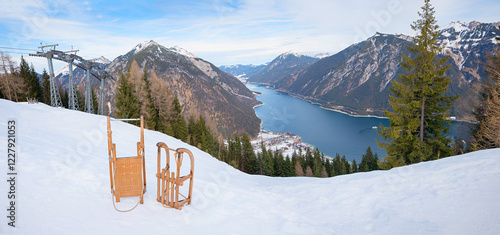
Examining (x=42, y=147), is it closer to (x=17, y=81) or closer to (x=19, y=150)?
(x=19, y=150)

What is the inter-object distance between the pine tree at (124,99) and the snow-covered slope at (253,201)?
21.4m

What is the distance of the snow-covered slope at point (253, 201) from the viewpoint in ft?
16.8

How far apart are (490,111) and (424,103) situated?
224 inches

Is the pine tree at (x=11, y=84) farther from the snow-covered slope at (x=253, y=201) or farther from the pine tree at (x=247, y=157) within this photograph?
the pine tree at (x=247, y=157)

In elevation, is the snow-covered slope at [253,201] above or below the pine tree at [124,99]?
below

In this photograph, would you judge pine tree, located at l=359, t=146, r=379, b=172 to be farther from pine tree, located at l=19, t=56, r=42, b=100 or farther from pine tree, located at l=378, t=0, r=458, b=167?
pine tree, located at l=19, t=56, r=42, b=100

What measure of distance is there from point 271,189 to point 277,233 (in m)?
3.76

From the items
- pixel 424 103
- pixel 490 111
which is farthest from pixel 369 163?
pixel 424 103

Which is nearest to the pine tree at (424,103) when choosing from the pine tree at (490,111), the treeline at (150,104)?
the pine tree at (490,111)

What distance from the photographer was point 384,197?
717 centimetres

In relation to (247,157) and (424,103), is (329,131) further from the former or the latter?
(424,103)

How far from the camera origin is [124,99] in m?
30.2

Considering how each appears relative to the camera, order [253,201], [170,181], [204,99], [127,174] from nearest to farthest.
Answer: [127,174], [170,181], [253,201], [204,99]

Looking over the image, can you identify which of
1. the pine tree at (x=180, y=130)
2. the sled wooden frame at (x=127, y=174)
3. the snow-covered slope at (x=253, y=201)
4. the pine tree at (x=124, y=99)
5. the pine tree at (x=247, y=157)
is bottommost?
the pine tree at (x=247, y=157)
